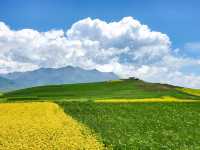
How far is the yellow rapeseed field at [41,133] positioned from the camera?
2523 centimetres

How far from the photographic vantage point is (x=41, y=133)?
29.3 meters

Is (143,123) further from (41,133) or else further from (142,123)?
(41,133)

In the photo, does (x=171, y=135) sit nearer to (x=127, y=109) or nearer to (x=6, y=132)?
(x=6, y=132)

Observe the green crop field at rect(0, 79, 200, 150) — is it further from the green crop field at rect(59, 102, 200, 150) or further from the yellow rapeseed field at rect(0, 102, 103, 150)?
the yellow rapeseed field at rect(0, 102, 103, 150)

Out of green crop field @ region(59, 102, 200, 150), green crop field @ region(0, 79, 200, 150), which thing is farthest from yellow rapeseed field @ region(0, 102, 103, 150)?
green crop field @ region(59, 102, 200, 150)

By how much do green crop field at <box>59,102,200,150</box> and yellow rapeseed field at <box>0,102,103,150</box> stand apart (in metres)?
1.54

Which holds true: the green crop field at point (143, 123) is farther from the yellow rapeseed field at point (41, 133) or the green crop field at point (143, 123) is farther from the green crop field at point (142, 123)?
the yellow rapeseed field at point (41, 133)

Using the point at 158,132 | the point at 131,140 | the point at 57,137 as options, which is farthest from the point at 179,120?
the point at 57,137

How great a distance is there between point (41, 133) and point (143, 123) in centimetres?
1160

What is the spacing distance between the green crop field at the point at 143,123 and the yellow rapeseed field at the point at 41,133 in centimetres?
154

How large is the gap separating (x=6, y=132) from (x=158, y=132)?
12.1 meters

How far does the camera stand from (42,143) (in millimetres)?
25672

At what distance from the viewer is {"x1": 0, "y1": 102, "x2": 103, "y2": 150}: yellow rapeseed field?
25234 mm

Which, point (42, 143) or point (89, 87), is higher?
point (89, 87)
